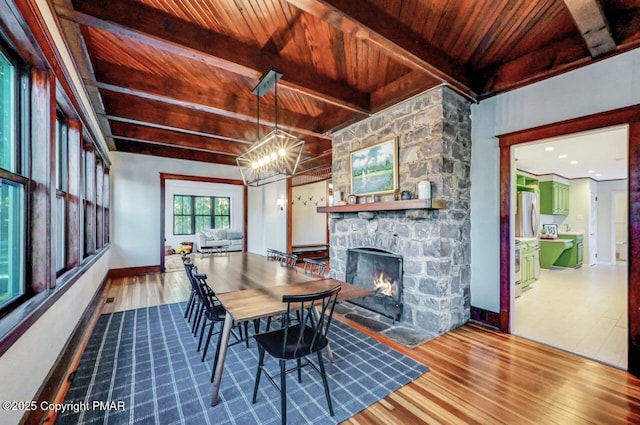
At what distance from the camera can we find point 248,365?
2.38 metres

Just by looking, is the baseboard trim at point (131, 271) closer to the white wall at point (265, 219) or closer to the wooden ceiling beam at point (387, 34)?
the white wall at point (265, 219)

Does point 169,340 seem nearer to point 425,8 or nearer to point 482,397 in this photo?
point 482,397

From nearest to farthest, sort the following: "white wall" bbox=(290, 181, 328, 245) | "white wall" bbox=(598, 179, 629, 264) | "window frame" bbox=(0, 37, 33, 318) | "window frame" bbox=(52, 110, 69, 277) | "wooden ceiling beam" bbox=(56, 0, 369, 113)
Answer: "window frame" bbox=(0, 37, 33, 318)
"wooden ceiling beam" bbox=(56, 0, 369, 113)
"window frame" bbox=(52, 110, 69, 277)
"white wall" bbox=(598, 179, 629, 264)
"white wall" bbox=(290, 181, 328, 245)

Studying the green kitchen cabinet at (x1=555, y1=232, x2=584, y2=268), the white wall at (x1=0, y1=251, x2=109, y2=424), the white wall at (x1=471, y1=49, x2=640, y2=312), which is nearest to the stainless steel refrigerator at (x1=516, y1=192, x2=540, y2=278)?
the green kitchen cabinet at (x1=555, y1=232, x2=584, y2=268)

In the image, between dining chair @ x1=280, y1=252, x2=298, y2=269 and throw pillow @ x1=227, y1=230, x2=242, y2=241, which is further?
throw pillow @ x1=227, y1=230, x2=242, y2=241

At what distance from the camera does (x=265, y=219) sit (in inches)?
306

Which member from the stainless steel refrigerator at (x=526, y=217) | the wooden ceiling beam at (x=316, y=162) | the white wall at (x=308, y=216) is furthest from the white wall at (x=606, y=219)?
the white wall at (x=308, y=216)

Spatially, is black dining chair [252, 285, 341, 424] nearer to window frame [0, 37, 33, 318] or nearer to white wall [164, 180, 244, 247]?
window frame [0, 37, 33, 318]

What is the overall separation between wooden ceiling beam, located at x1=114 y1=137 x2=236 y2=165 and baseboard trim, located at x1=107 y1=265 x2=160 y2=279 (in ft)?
8.79

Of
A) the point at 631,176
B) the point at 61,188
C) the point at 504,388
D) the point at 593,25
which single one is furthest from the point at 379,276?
the point at 61,188

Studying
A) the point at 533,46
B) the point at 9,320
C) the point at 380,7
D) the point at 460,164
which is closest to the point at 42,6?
the point at 9,320

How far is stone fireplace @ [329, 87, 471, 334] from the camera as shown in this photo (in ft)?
9.66

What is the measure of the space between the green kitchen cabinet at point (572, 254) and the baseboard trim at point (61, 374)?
31.5ft

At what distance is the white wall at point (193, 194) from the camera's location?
1056 cm
